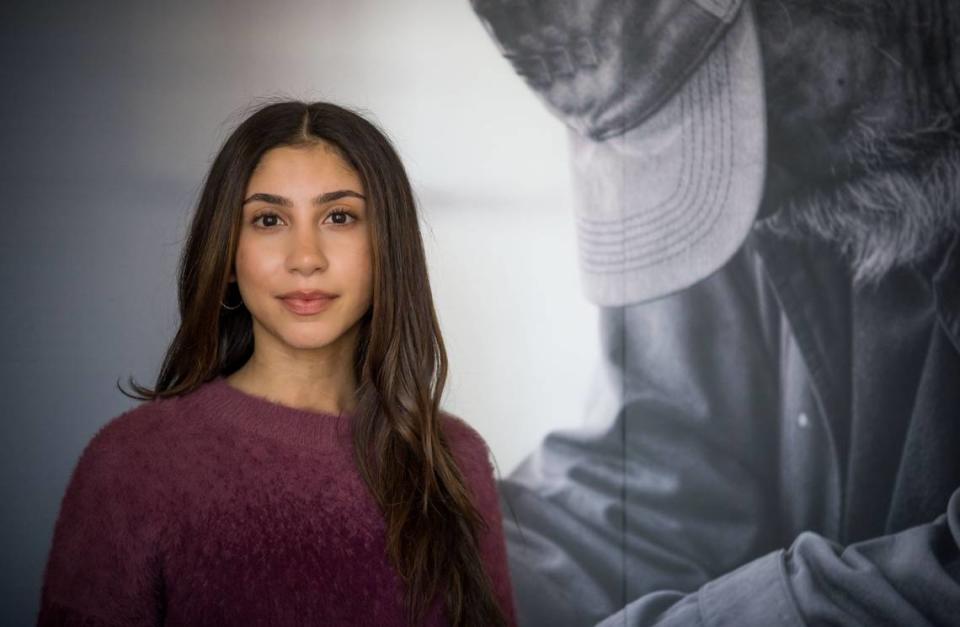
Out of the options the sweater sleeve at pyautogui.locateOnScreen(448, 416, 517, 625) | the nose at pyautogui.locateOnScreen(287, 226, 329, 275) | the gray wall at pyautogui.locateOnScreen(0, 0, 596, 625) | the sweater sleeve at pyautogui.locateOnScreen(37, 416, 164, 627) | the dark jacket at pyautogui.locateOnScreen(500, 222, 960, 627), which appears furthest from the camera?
the dark jacket at pyautogui.locateOnScreen(500, 222, 960, 627)

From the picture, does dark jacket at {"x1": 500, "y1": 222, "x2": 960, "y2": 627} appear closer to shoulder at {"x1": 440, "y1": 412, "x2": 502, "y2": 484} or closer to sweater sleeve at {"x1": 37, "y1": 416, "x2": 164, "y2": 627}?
Result: shoulder at {"x1": 440, "y1": 412, "x2": 502, "y2": 484}

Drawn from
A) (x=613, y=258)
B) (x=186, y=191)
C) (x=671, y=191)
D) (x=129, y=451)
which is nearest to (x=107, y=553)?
(x=129, y=451)

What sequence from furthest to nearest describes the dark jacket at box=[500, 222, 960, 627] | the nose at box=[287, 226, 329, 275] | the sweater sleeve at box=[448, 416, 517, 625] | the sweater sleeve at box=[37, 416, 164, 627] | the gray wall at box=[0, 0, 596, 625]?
the dark jacket at box=[500, 222, 960, 627]
the gray wall at box=[0, 0, 596, 625]
the sweater sleeve at box=[448, 416, 517, 625]
the nose at box=[287, 226, 329, 275]
the sweater sleeve at box=[37, 416, 164, 627]

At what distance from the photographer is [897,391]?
81.5 inches

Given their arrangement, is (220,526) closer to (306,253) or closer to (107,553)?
(107,553)

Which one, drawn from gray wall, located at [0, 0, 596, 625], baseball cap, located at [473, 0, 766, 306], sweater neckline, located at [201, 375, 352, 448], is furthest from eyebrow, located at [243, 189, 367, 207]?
baseball cap, located at [473, 0, 766, 306]

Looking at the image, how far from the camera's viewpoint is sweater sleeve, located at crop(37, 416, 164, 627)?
3.31ft

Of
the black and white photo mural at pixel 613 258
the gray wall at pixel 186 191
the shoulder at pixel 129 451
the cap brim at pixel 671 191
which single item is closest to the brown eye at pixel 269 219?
the shoulder at pixel 129 451

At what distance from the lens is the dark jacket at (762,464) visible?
6.44 feet

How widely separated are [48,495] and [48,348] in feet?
0.96

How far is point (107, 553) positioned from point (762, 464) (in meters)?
1.46

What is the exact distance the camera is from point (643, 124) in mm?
2004

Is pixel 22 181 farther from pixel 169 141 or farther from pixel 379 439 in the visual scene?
pixel 379 439

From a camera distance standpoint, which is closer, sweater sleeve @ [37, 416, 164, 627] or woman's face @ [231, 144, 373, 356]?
sweater sleeve @ [37, 416, 164, 627]
